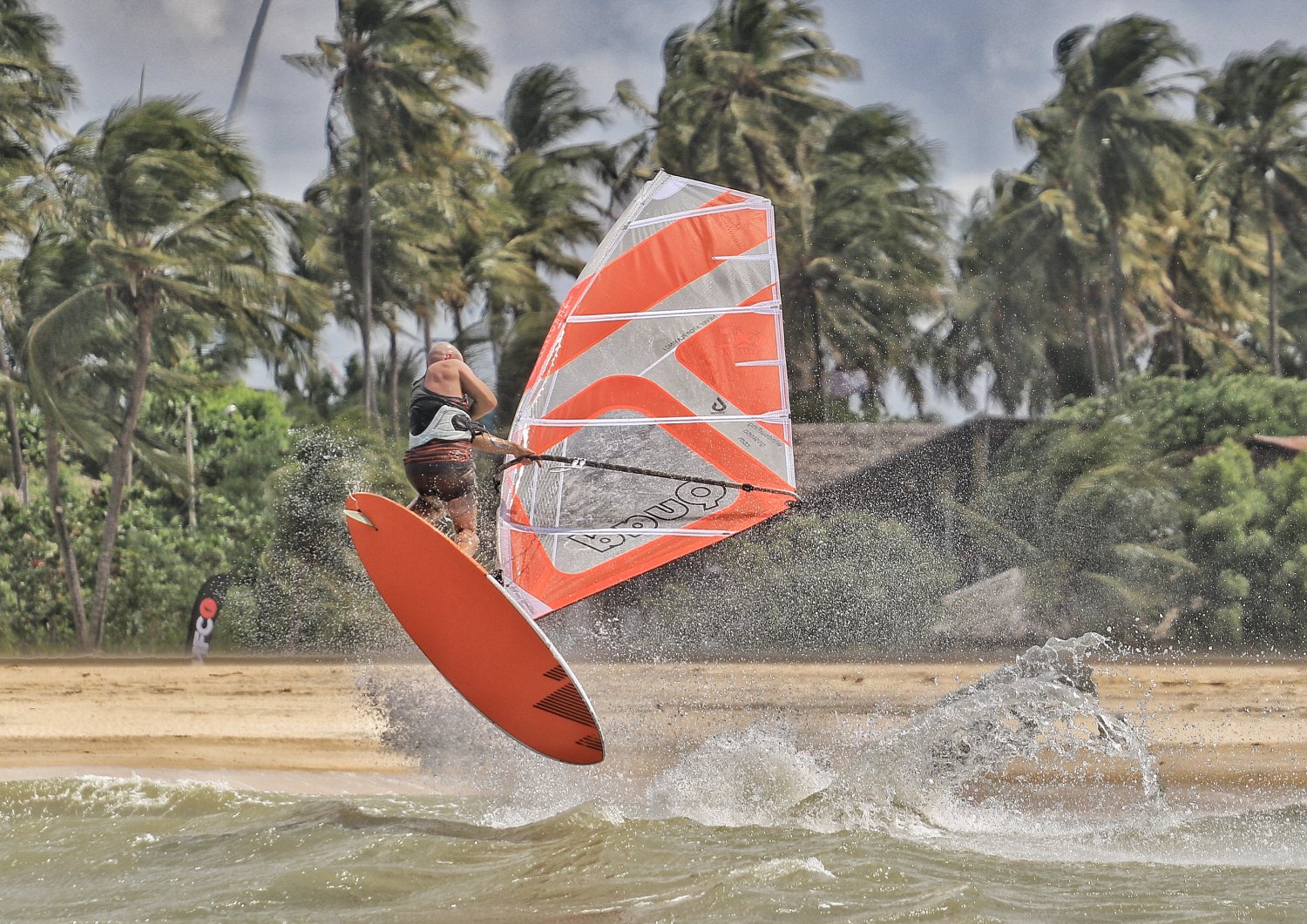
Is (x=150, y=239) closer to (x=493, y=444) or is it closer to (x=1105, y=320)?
(x=493, y=444)

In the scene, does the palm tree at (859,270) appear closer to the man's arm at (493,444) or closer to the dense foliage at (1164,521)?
the dense foliage at (1164,521)

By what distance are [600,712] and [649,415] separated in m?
4.04

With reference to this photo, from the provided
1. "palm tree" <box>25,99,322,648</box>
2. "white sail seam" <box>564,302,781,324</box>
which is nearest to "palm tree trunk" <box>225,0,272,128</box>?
"palm tree" <box>25,99,322,648</box>

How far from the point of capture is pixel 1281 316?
31.2m

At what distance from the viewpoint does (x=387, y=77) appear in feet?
63.0

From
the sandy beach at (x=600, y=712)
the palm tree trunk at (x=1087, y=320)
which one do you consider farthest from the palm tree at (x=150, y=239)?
the palm tree trunk at (x=1087, y=320)

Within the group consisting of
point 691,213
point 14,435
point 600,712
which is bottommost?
point 600,712

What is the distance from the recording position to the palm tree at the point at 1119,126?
834 inches

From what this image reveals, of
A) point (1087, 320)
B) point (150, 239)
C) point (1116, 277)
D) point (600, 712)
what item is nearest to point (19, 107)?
point (150, 239)

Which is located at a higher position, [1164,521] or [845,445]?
[845,445]

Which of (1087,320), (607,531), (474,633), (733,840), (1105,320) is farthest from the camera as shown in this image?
(1105,320)

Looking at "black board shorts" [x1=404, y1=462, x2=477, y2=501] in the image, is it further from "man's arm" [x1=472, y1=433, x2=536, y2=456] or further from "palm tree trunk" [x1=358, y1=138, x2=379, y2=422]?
"palm tree trunk" [x1=358, y1=138, x2=379, y2=422]

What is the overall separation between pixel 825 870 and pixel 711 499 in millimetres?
1750

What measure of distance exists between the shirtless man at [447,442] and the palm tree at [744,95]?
1522cm
